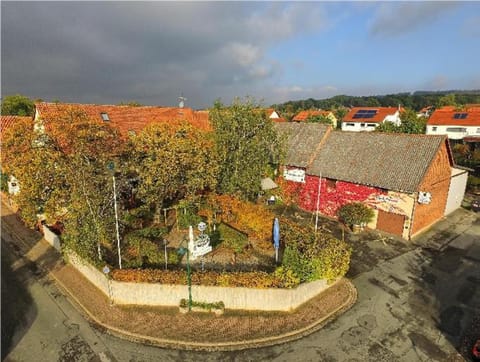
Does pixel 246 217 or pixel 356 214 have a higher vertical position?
pixel 246 217

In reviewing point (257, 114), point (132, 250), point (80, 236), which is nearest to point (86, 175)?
point (80, 236)

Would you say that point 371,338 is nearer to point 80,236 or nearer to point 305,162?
point 80,236

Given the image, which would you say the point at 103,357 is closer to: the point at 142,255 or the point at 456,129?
the point at 142,255

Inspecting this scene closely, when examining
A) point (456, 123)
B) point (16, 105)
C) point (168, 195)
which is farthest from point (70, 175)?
point (456, 123)

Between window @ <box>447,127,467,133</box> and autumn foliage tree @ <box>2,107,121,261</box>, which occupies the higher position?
autumn foliage tree @ <box>2,107,121,261</box>

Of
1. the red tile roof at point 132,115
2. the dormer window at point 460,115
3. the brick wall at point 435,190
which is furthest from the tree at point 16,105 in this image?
the dormer window at point 460,115

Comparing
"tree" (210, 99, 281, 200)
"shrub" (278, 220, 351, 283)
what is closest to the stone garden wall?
"shrub" (278, 220, 351, 283)

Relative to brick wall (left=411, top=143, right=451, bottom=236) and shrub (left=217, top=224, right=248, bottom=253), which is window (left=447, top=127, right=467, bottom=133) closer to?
brick wall (left=411, top=143, right=451, bottom=236)
